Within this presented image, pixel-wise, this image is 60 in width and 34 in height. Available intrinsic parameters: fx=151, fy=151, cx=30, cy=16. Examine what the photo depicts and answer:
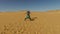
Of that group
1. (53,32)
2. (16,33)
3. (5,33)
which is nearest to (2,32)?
(5,33)

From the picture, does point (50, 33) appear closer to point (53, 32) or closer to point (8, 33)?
point (53, 32)

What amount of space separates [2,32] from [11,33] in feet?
1.69

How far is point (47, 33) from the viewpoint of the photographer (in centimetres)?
768

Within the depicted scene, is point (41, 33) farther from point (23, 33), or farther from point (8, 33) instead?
point (8, 33)

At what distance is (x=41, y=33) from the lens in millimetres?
7660

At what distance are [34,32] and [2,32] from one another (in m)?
1.65

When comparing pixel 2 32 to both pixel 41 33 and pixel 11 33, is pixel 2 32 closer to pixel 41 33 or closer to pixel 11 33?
pixel 11 33

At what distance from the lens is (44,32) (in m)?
7.88

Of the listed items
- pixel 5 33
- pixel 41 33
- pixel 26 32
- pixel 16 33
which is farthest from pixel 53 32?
pixel 5 33

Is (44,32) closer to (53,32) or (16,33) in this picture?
(53,32)

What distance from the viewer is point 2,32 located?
7.75 metres

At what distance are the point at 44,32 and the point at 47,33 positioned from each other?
0.24 m

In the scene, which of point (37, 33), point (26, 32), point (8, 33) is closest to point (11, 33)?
point (8, 33)

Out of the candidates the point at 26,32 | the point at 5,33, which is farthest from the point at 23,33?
the point at 5,33
